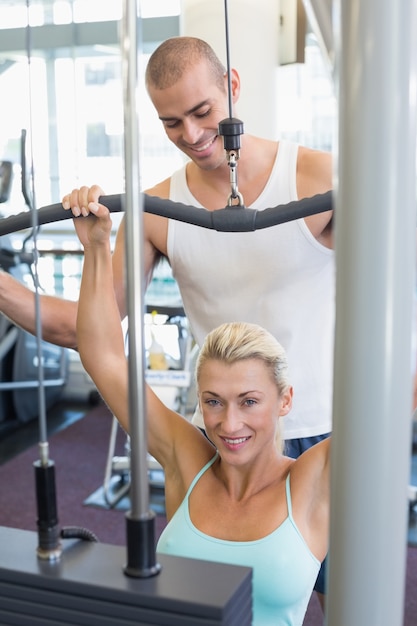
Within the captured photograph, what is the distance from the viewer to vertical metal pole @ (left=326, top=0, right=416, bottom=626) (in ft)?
1.43

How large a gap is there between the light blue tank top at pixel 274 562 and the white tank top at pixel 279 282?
0.33 meters

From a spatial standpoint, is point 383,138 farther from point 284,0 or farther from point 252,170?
point 284,0

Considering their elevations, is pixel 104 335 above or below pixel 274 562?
above

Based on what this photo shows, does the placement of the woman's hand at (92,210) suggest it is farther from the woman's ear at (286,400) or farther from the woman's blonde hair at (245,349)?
the woman's ear at (286,400)

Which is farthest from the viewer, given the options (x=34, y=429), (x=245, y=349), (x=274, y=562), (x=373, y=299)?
(x=34, y=429)

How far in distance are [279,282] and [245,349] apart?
268 millimetres

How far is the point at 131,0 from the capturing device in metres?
0.47

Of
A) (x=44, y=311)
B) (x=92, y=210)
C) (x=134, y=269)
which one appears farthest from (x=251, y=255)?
(x=134, y=269)

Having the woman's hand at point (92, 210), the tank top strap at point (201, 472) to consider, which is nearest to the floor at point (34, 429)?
the tank top strap at point (201, 472)

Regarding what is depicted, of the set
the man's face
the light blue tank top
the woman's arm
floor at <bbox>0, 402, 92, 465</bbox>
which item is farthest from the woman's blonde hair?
floor at <bbox>0, 402, 92, 465</bbox>

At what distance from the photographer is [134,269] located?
1.53 feet

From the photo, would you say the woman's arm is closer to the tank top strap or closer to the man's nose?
the tank top strap

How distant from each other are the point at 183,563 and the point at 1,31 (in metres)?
5.45

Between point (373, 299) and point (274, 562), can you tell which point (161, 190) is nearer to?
point (274, 562)
